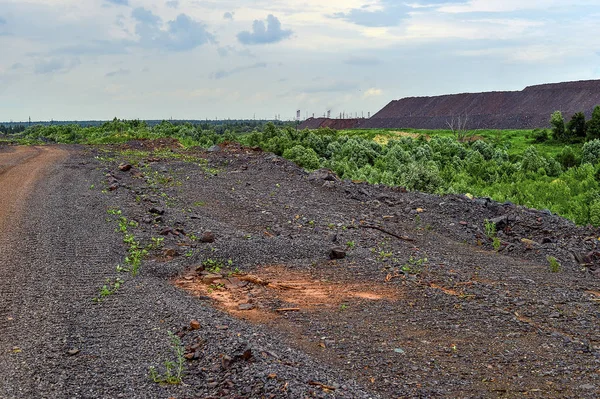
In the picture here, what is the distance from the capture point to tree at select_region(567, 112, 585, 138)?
52.2 meters

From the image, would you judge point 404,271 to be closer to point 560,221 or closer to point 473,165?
point 560,221

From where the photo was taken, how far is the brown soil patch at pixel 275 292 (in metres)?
7.19

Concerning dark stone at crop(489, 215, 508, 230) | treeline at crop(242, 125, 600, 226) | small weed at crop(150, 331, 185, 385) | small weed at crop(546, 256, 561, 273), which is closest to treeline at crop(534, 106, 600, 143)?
treeline at crop(242, 125, 600, 226)

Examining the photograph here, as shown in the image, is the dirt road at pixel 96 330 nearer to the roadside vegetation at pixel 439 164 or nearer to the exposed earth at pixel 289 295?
the exposed earth at pixel 289 295

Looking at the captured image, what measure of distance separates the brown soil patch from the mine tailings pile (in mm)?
76099

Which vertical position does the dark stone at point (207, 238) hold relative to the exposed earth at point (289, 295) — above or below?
above

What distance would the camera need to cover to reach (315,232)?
10969 mm

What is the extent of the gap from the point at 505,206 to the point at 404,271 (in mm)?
6633

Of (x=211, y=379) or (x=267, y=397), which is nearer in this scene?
(x=267, y=397)

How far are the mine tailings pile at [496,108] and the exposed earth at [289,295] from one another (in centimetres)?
7194

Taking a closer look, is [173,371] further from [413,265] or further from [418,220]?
[418,220]

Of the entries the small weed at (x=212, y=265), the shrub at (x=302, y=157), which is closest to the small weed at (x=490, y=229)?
the small weed at (x=212, y=265)

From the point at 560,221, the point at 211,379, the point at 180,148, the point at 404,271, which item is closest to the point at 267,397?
the point at 211,379

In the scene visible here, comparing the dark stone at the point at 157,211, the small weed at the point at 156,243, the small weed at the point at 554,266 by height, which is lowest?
the small weed at the point at 554,266
